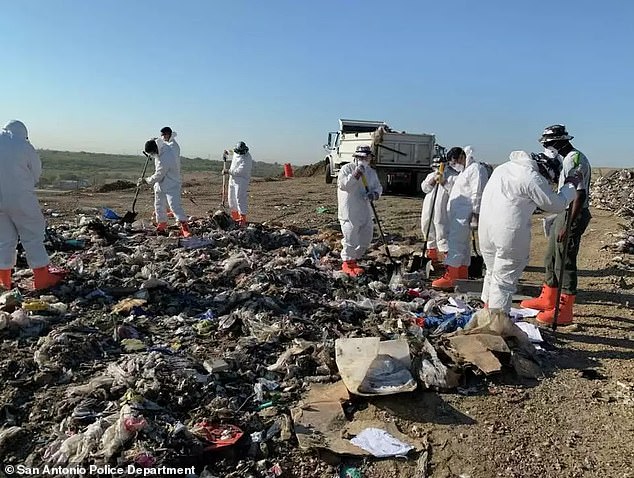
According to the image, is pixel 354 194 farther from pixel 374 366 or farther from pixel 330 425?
pixel 330 425

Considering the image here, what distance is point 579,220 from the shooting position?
5.40 metres

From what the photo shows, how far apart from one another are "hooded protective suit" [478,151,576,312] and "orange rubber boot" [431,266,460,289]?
1.80 m

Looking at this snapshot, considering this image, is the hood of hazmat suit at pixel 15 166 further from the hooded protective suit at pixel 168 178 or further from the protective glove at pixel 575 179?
the protective glove at pixel 575 179

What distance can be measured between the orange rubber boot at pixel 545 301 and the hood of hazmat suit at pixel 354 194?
2458 millimetres

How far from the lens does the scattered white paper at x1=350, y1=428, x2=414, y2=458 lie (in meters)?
3.14

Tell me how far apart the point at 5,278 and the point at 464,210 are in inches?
227

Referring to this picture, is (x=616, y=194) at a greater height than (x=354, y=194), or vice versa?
(x=616, y=194)

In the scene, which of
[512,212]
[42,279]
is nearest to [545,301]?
[512,212]

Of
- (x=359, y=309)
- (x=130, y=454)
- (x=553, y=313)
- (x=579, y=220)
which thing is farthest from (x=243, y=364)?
(x=579, y=220)

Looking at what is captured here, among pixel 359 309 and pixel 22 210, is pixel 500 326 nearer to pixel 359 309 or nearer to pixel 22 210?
pixel 359 309

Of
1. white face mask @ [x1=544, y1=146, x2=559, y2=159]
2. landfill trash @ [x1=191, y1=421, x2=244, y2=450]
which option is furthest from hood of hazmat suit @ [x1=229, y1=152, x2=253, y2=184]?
landfill trash @ [x1=191, y1=421, x2=244, y2=450]

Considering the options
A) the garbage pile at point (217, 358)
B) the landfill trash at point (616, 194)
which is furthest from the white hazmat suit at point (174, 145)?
the landfill trash at point (616, 194)

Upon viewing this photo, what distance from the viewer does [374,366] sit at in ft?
12.7

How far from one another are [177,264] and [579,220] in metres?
5.13
